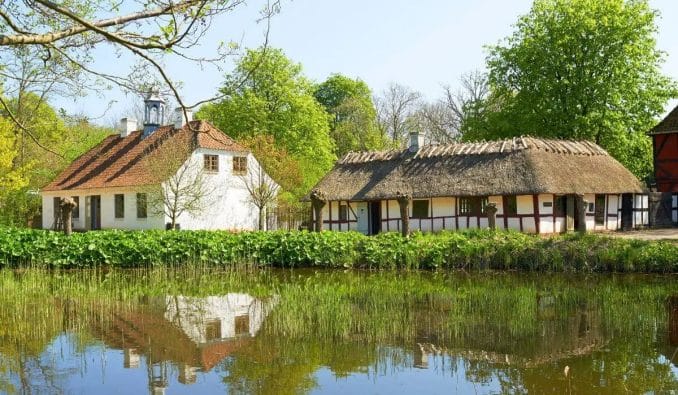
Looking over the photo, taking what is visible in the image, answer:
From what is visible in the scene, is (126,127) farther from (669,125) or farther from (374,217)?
(669,125)

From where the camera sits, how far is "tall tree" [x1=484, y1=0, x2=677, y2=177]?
32.7 m

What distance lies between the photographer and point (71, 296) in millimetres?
14039

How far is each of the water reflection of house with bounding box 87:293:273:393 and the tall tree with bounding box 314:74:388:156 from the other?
113 ft

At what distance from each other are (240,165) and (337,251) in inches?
530

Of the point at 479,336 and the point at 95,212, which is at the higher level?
the point at 95,212

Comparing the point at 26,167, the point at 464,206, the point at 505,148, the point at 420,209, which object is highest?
the point at 505,148

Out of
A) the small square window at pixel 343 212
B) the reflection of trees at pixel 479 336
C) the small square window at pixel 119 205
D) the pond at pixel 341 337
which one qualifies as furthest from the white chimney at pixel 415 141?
the reflection of trees at pixel 479 336

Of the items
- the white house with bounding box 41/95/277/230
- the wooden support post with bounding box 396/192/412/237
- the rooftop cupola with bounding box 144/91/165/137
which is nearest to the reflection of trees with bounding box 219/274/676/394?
the wooden support post with bounding box 396/192/412/237

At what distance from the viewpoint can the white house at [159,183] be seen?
92.9 feet

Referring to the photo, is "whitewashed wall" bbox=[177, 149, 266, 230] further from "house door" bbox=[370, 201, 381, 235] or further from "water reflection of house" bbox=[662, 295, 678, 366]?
"water reflection of house" bbox=[662, 295, 678, 366]

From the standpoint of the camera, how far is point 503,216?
27578mm

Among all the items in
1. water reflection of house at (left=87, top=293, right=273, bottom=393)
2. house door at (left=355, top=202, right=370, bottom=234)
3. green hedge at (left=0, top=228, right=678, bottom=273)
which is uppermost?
house door at (left=355, top=202, right=370, bottom=234)

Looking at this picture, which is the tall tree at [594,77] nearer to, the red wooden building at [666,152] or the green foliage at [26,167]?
the red wooden building at [666,152]

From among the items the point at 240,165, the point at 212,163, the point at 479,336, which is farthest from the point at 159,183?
the point at 479,336
